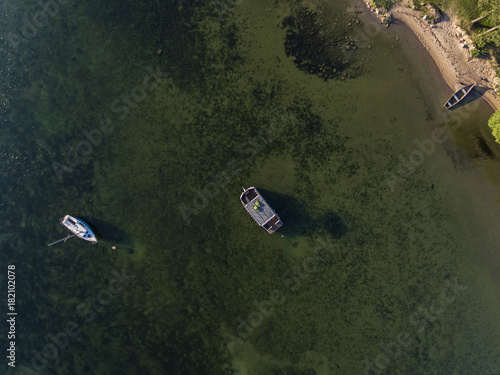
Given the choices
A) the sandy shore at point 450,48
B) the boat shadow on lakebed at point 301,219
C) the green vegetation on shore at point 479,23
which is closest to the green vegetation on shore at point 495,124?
the green vegetation on shore at point 479,23

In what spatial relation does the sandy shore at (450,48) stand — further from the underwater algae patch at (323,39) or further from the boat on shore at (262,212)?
the boat on shore at (262,212)

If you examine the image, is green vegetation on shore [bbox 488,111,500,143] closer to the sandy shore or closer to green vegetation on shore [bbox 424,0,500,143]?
green vegetation on shore [bbox 424,0,500,143]

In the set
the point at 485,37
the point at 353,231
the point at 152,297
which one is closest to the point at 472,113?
the point at 485,37

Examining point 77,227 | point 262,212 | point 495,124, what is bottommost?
point 495,124

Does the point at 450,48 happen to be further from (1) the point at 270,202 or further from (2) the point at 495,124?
(1) the point at 270,202

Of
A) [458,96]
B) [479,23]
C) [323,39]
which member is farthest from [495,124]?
[323,39]

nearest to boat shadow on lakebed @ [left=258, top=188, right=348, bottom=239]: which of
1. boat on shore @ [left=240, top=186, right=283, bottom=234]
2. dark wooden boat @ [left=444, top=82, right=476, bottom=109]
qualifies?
boat on shore @ [left=240, top=186, right=283, bottom=234]
